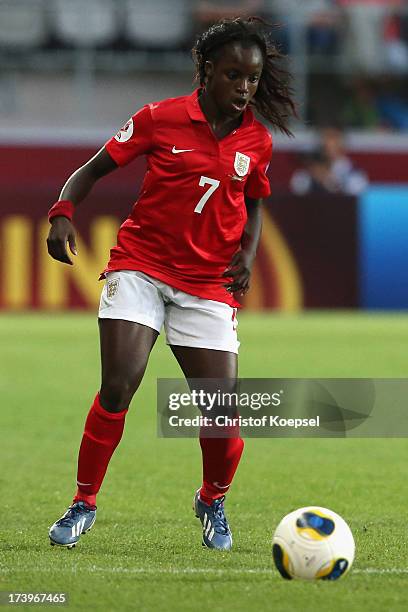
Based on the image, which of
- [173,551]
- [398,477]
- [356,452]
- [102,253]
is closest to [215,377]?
[173,551]

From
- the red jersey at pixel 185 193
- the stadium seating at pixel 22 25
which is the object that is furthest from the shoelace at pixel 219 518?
the stadium seating at pixel 22 25

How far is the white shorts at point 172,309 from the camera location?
17.6 ft

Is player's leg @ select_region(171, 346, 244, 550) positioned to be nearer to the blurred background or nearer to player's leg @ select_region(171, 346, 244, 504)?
player's leg @ select_region(171, 346, 244, 504)

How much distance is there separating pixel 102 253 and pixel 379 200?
3.65 metres

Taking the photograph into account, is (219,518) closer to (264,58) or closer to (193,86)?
(264,58)

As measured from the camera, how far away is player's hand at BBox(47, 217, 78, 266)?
17.3 ft

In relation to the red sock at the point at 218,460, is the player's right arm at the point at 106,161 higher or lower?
higher

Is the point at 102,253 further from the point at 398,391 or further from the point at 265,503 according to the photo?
the point at 265,503

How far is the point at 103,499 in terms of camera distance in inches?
258

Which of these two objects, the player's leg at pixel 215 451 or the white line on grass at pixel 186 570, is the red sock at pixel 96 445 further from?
the white line on grass at pixel 186 570

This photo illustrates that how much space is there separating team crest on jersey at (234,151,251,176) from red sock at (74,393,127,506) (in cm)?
108

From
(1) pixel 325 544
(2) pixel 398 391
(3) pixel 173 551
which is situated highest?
(1) pixel 325 544

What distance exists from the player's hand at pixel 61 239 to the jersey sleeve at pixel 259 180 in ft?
2.59

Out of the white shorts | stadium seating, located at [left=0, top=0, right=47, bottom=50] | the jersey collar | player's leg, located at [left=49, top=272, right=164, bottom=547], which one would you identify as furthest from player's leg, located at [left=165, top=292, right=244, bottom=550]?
stadium seating, located at [left=0, top=0, right=47, bottom=50]
